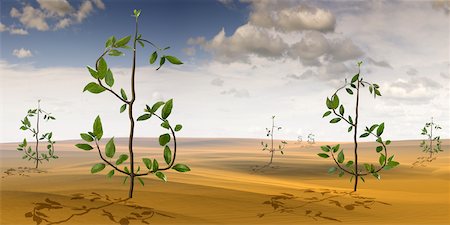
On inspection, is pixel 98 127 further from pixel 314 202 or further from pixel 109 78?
pixel 314 202

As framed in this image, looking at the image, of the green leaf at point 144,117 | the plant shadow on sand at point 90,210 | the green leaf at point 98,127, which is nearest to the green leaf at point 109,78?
the green leaf at point 98,127

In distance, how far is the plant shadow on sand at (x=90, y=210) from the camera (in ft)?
19.6

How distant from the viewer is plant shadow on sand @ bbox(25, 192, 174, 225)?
19.6 ft

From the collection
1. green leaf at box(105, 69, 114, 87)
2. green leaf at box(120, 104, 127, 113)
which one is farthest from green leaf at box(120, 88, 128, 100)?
green leaf at box(105, 69, 114, 87)

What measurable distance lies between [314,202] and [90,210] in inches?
159

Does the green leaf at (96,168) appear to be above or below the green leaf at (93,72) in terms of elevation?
below

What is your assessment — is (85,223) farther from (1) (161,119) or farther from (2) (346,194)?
(2) (346,194)

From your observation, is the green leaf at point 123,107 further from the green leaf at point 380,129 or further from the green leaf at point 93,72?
the green leaf at point 380,129

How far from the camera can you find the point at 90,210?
6.34 meters

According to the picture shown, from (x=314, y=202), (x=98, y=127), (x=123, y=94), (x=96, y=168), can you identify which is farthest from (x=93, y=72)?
(x=314, y=202)

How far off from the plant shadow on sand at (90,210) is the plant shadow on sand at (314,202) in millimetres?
1950

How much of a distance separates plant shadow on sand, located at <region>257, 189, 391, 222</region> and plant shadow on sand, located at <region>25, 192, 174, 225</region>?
76.8 inches

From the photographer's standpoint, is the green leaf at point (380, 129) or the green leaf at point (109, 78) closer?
the green leaf at point (109, 78)

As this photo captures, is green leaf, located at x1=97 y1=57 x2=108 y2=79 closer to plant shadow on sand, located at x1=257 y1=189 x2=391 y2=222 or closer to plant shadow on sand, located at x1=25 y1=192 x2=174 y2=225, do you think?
plant shadow on sand, located at x1=25 y1=192 x2=174 y2=225
